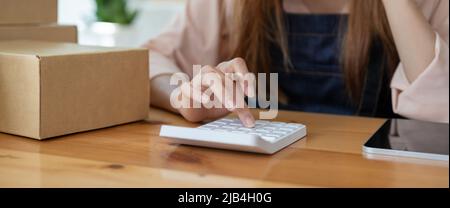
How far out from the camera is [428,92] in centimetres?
77

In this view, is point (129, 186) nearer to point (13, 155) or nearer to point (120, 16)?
point (13, 155)

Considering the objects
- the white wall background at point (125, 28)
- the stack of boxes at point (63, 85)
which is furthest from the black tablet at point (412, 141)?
the white wall background at point (125, 28)

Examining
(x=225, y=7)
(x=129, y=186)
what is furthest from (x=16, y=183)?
(x=225, y=7)

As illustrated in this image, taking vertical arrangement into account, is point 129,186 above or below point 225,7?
below

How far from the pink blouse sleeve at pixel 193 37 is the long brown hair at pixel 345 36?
65 mm

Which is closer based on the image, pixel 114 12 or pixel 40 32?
pixel 40 32

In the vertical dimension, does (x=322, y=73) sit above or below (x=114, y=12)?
below

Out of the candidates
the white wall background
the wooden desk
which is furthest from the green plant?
the wooden desk

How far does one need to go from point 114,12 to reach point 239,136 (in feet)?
6.85

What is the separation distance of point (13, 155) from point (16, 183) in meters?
0.09

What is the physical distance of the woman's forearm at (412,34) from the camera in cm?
76

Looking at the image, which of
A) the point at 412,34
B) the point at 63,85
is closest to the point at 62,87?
the point at 63,85

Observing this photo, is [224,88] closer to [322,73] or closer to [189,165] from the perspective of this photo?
[189,165]

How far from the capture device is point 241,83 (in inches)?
23.0
